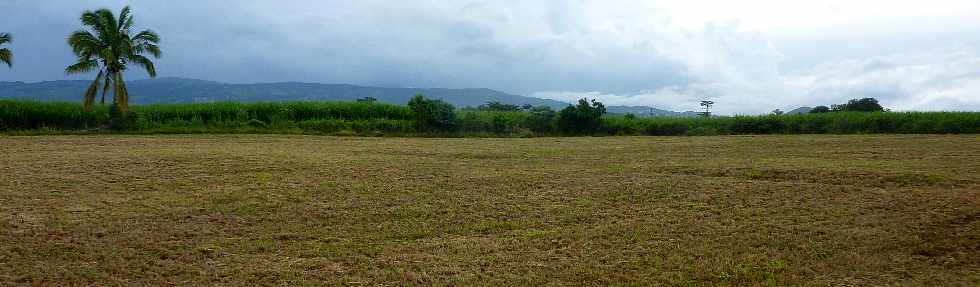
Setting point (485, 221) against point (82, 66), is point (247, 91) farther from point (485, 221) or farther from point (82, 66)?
point (485, 221)

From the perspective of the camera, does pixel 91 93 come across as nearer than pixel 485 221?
No

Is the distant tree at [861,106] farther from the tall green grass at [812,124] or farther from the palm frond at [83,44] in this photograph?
the palm frond at [83,44]

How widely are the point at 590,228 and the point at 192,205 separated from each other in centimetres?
526

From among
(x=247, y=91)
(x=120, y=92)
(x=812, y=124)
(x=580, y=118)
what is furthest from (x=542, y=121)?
(x=247, y=91)

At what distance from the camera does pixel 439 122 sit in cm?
2711

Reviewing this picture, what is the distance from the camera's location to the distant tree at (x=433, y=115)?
88.8ft

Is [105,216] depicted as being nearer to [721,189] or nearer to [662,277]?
[662,277]

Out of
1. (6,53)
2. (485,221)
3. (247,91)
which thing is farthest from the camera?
(247,91)

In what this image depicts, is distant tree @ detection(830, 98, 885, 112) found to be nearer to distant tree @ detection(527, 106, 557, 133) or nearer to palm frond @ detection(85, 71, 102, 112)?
distant tree @ detection(527, 106, 557, 133)

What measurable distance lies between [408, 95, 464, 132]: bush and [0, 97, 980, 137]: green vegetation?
0.04 meters

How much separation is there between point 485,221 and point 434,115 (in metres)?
19.5

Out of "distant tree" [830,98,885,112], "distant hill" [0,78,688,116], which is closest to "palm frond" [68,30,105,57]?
"distant tree" [830,98,885,112]

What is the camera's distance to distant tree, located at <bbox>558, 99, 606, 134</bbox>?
90.2 ft

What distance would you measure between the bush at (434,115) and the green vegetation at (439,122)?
42 millimetres
